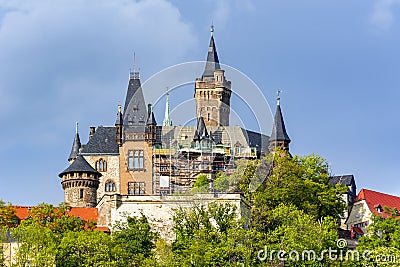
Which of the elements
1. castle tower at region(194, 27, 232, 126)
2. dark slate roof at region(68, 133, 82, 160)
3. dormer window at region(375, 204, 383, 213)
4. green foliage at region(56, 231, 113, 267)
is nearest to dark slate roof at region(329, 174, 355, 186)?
dormer window at region(375, 204, 383, 213)

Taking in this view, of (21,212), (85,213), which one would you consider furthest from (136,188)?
(21,212)

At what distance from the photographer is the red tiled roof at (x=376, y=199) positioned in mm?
105469

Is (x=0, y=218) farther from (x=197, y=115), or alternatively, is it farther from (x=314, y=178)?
(x=197, y=115)

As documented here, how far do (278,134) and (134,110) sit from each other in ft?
45.3

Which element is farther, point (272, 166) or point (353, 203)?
point (353, 203)

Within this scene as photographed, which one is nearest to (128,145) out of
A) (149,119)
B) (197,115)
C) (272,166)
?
(149,119)

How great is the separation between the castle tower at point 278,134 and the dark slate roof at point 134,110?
40.1 feet

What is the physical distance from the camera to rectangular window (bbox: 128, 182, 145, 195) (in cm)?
11103

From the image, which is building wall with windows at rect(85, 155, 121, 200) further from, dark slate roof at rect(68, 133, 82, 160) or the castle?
dark slate roof at rect(68, 133, 82, 160)

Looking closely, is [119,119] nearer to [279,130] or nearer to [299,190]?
[279,130]

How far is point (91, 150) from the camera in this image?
115m

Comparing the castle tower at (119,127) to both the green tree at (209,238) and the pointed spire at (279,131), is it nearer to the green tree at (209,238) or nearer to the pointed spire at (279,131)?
the pointed spire at (279,131)

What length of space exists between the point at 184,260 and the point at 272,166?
19964 mm

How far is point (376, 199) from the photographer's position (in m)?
107
